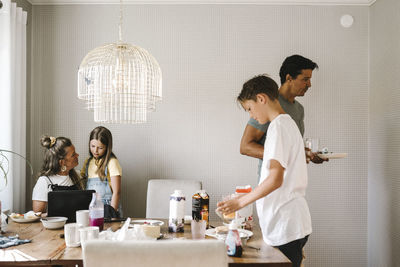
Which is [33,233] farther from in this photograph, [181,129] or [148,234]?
[181,129]

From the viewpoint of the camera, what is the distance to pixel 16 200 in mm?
2840

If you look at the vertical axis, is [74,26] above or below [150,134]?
above

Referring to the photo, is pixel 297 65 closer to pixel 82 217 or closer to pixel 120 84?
pixel 120 84

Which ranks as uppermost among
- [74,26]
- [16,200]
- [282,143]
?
[74,26]

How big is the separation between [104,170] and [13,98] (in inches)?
32.8

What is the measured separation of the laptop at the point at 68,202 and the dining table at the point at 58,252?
0.13 meters

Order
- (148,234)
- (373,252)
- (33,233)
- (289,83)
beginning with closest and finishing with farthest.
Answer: (148,234) < (33,233) < (289,83) < (373,252)

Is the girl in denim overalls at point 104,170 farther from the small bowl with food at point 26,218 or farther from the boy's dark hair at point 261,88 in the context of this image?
the boy's dark hair at point 261,88

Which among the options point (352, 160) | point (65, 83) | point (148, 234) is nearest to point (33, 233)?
point (148, 234)

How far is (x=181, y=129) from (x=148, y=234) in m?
1.50

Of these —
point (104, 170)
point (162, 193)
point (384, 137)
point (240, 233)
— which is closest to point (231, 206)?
point (240, 233)

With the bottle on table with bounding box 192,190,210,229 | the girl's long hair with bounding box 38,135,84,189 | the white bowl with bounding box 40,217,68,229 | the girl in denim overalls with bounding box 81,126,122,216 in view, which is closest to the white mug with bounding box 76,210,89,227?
the white bowl with bounding box 40,217,68,229

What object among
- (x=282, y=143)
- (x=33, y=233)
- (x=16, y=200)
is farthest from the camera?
(x=16, y=200)

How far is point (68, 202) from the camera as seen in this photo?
2168 mm
